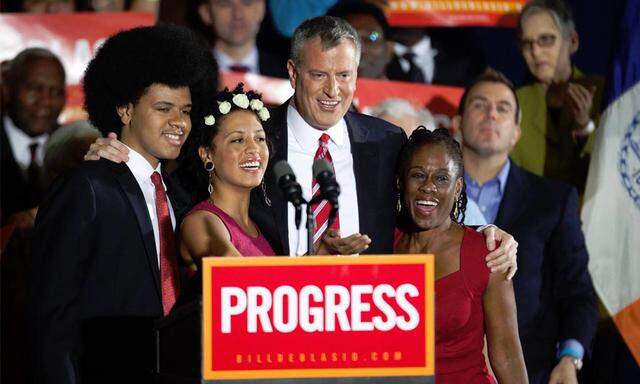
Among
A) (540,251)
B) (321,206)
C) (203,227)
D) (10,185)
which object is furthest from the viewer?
(10,185)

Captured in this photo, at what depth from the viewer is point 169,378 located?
10.3 feet

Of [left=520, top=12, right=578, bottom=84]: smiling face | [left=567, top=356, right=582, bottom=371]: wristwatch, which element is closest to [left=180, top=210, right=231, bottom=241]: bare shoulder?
[left=567, top=356, right=582, bottom=371]: wristwatch

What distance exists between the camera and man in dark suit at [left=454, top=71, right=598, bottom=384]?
5.20 metres

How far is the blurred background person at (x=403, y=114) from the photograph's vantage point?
5855mm

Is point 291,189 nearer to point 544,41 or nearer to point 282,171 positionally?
point 282,171

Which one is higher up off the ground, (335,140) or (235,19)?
(235,19)

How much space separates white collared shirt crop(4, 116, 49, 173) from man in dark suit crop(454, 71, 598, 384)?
235 cm

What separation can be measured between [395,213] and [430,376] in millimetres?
1334

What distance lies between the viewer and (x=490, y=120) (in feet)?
18.1

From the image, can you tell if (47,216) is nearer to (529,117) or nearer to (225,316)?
(225,316)

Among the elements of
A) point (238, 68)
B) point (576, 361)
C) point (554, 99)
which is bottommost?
point (576, 361)

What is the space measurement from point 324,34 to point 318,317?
1629 mm

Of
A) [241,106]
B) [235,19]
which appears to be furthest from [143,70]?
[235,19]

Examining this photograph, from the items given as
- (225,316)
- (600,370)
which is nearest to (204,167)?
(225,316)
